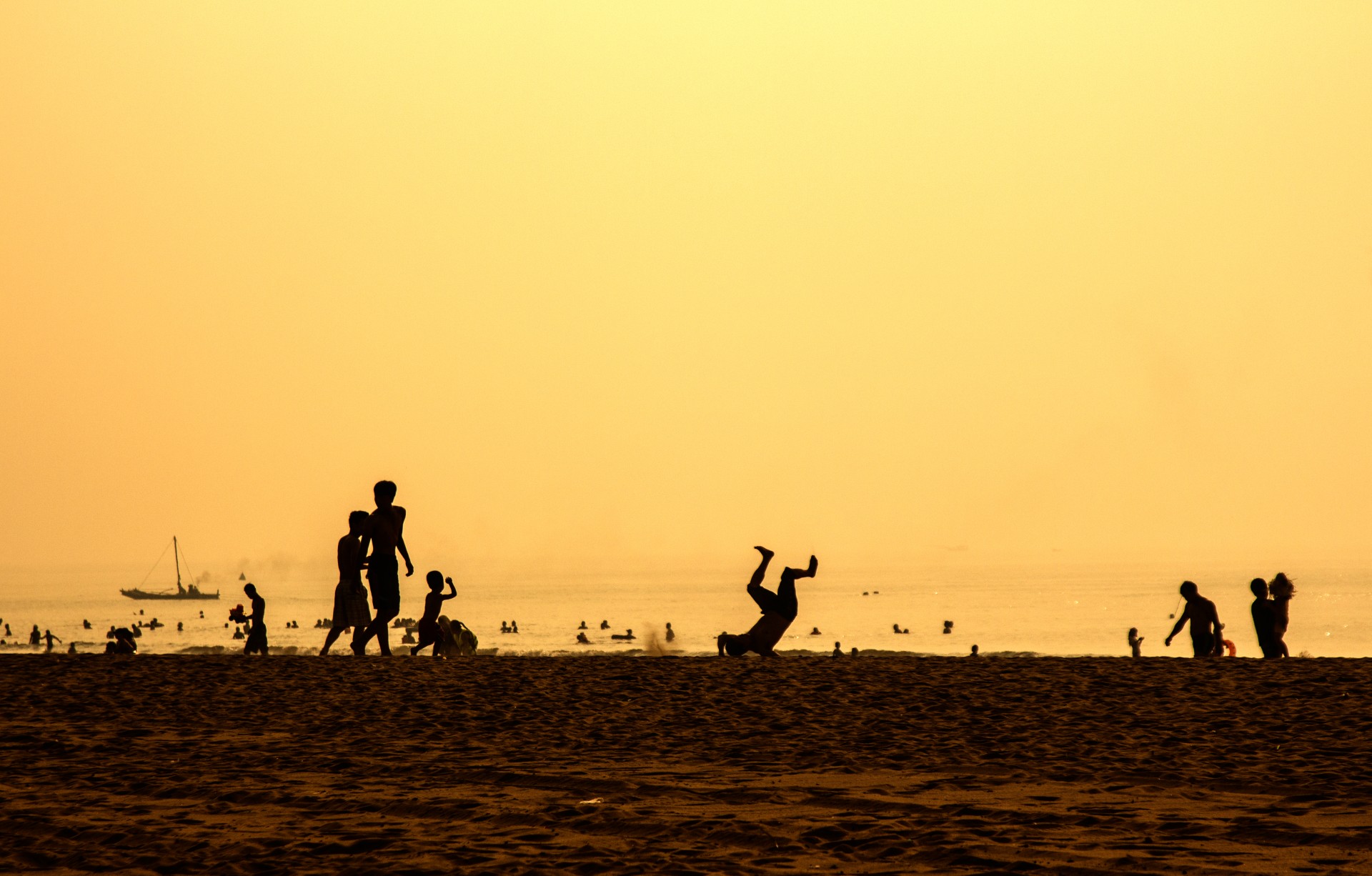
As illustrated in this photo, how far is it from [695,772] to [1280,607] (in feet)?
36.7

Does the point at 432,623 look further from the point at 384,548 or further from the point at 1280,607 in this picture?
the point at 1280,607

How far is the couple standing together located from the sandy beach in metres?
2.13

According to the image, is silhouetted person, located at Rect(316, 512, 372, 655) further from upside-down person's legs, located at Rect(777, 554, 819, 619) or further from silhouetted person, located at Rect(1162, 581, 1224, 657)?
silhouetted person, located at Rect(1162, 581, 1224, 657)

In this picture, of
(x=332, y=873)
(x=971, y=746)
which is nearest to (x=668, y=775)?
(x=971, y=746)

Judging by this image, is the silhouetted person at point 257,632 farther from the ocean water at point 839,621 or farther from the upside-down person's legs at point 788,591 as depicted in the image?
the ocean water at point 839,621

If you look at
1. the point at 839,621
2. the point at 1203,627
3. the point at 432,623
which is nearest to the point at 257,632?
the point at 432,623

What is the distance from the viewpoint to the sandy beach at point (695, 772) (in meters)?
5.78

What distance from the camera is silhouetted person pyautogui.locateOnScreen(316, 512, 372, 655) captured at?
15.5 metres

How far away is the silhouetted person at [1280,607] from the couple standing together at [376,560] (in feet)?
33.3

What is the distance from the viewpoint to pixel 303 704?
11.1 metres

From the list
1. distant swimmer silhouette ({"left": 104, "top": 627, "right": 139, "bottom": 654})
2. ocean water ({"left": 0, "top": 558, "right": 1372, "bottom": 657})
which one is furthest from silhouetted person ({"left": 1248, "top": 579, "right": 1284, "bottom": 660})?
ocean water ({"left": 0, "top": 558, "right": 1372, "bottom": 657})

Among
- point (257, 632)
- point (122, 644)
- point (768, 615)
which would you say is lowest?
point (122, 644)

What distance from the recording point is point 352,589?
16.0m

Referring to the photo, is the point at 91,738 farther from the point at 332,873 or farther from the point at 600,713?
the point at 332,873
